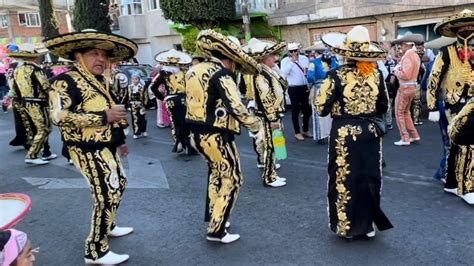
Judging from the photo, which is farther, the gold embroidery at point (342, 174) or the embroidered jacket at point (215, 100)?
the gold embroidery at point (342, 174)

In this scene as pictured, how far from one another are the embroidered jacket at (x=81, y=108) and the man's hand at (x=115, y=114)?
0.10ft

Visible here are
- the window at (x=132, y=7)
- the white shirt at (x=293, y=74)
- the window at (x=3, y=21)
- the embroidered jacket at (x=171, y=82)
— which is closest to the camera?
the embroidered jacket at (x=171, y=82)

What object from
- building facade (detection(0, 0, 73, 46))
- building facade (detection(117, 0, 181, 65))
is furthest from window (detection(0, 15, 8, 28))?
building facade (detection(117, 0, 181, 65))

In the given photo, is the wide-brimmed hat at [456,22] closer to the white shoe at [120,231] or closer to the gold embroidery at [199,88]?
the gold embroidery at [199,88]

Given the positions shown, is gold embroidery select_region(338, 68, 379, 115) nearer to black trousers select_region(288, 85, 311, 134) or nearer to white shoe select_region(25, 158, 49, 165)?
black trousers select_region(288, 85, 311, 134)

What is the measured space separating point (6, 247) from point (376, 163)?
3027mm

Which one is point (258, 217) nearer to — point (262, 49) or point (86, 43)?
point (262, 49)

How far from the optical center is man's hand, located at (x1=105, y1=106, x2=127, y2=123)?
378 centimetres

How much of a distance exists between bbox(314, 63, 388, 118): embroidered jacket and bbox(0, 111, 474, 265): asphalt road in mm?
1184

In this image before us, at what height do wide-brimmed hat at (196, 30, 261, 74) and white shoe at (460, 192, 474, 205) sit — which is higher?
wide-brimmed hat at (196, 30, 261, 74)

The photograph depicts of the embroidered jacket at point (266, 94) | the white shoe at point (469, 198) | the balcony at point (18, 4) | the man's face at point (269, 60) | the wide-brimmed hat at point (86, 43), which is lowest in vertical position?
the white shoe at point (469, 198)

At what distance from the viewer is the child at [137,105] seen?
1068cm

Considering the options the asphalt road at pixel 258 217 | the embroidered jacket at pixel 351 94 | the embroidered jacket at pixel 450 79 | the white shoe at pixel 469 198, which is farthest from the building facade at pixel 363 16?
the embroidered jacket at pixel 351 94

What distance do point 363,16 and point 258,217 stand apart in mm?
14063
